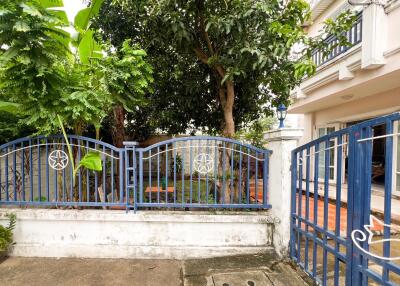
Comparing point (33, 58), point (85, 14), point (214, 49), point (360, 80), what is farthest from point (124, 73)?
point (360, 80)

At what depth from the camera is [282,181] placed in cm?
328

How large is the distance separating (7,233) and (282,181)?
12.8 ft

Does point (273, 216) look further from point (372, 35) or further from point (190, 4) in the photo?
point (372, 35)

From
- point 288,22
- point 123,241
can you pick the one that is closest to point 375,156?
point 288,22

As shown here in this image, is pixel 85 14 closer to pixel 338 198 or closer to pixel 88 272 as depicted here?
pixel 88 272

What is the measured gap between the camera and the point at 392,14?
174 inches

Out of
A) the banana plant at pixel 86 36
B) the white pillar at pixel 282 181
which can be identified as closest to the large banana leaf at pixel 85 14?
the banana plant at pixel 86 36

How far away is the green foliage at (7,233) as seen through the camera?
3170 mm

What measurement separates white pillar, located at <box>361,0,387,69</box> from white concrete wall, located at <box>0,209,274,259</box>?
3708 mm

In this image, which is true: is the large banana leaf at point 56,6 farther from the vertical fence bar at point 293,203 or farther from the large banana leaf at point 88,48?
the vertical fence bar at point 293,203

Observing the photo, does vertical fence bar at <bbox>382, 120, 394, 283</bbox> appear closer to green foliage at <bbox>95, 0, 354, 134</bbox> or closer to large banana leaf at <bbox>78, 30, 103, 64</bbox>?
green foliage at <bbox>95, 0, 354, 134</bbox>

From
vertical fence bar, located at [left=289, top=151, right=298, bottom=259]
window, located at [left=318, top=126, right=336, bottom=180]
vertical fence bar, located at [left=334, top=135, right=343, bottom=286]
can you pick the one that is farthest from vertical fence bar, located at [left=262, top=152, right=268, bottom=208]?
window, located at [left=318, top=126, right=336, bottom=180]

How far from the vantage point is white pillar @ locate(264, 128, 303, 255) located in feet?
10.6

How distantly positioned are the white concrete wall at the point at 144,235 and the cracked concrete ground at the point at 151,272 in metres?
0.11
